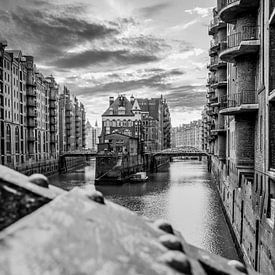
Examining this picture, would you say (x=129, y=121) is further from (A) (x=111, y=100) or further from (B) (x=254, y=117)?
(B) (x=254, y=117)

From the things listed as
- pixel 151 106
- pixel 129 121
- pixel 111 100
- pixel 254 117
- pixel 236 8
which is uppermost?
pixel 151 106

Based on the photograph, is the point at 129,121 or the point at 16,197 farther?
the point at 129,121

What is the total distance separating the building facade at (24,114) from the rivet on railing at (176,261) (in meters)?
49.3

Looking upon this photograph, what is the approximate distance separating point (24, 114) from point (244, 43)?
164 feet

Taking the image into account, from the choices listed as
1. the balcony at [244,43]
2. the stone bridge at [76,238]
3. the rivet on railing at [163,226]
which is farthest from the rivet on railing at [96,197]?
the balcony at [244,43]

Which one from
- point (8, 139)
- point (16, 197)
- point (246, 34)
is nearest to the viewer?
point (16, 197)

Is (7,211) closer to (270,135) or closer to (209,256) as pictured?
(209,256)

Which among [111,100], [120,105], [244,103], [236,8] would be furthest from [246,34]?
[111,100]

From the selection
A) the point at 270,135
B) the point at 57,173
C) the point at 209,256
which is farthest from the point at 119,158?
the point at 209,256

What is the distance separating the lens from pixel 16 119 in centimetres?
5628

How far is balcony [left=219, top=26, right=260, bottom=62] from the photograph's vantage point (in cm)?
1636

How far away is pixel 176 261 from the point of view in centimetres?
186

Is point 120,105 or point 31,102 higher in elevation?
point 120,105

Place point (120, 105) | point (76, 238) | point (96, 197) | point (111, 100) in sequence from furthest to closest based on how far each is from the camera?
point (111, 100) → point (120, 105) → point (96, 197) → point (76, 238)
